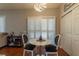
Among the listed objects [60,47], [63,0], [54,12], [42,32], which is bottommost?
[60,47]

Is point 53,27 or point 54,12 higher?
point 54,12

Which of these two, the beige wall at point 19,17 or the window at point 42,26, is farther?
the window at point 42,26

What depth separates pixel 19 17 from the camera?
616 cm

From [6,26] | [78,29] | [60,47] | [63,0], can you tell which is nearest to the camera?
[63,0]

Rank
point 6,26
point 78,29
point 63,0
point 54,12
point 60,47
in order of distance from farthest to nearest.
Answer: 1. point 6,26
2. point 54,12
3. point 60,47
4. point 78,29
5. point 63,0

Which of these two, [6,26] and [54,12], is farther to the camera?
[6,26]

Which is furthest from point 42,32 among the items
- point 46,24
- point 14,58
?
point 14,58

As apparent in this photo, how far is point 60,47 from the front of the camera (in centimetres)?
439

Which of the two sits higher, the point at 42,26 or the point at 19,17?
the point at 19,17

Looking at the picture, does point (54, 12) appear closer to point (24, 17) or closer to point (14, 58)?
point (24, 17)

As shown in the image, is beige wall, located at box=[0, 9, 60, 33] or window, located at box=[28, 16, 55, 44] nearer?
beige wall, located at box=[0, 9, 60, 33]

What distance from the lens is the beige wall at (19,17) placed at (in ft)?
18.2

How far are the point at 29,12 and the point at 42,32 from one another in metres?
1.02

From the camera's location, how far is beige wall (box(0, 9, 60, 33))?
555 centimetres
